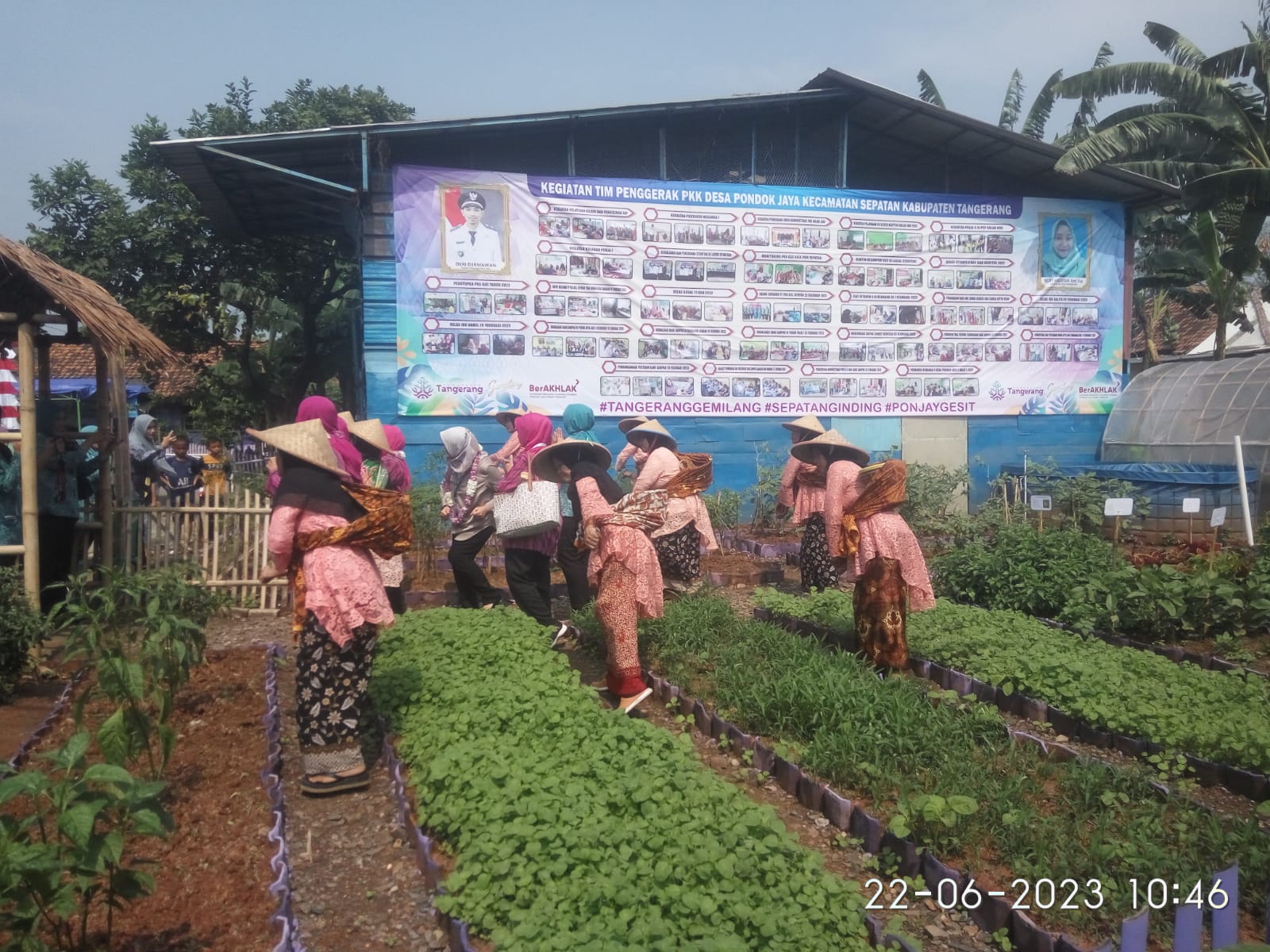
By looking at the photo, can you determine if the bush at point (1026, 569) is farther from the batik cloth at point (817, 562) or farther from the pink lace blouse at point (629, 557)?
the pink lace blouse at point (629, 557)

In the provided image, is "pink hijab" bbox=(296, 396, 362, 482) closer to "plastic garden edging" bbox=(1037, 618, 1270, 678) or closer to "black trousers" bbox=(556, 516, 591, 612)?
"black trousers" bbox=(556, 516, 591, 612)

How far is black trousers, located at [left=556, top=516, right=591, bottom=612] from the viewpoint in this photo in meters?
7.68

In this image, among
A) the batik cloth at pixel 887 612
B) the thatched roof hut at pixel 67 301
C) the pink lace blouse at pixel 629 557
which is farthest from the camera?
the thatched roof hut at pixel 67 301

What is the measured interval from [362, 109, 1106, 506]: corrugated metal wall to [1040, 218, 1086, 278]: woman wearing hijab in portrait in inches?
81.9

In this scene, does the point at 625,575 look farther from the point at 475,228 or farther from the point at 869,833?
the point at 475,228

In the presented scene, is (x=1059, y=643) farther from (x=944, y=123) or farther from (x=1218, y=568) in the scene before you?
(x=944, y=123)

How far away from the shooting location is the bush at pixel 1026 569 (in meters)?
7.60

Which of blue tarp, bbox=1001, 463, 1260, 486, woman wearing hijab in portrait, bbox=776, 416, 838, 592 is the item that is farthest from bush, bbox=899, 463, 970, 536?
woman wearing hijab in portrait, bbox=776, 416, 838, 592

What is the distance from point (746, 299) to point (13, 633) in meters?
9.31

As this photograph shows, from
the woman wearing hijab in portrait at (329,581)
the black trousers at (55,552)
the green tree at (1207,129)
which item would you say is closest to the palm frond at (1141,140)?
the green tree at (1207,129)

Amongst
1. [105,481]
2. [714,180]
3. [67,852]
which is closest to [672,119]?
[714,180]

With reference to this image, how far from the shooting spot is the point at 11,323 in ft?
23.5

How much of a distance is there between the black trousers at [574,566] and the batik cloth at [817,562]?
214cm

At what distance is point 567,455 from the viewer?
6.39 metres
